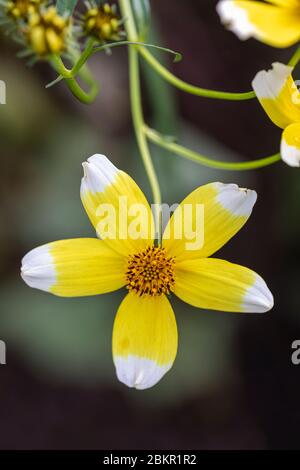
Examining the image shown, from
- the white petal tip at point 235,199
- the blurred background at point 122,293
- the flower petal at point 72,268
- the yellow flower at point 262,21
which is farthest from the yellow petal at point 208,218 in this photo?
the blurred background at point 122,293

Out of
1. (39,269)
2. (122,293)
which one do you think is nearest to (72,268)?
(39,269)

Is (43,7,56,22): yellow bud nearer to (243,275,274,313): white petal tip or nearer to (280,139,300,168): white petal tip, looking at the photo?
(280,139,300,168): white petal tip

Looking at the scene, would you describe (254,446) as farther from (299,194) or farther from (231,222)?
(231,222)


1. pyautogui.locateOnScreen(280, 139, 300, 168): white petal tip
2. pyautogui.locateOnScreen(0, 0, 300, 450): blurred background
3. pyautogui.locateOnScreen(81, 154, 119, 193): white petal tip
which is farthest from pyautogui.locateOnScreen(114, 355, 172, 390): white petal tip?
pyautogui.locateOnScreen(0, 0, 300, 450): blurred background

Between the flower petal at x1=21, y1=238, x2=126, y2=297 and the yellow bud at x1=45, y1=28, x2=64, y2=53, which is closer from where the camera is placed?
the yellow bud at x1=45, y1=28, x2=64, y2=53

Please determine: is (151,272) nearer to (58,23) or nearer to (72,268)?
(72,268)
